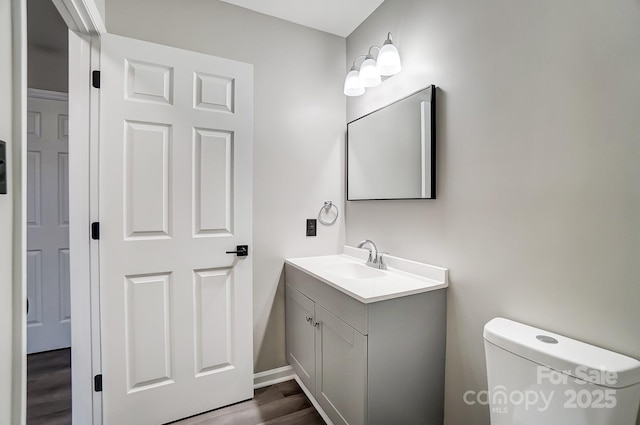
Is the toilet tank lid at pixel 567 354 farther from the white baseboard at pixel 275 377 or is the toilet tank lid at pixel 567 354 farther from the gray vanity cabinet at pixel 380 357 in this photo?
the white baseboard at pixel 275 377

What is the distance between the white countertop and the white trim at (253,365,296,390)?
0.76 metres

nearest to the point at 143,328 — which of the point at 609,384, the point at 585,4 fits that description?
the point at 609,384

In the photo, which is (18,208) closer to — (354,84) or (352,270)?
(352,270)

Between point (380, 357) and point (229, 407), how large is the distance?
1.08 m

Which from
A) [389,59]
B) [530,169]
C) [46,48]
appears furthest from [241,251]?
[46,48]

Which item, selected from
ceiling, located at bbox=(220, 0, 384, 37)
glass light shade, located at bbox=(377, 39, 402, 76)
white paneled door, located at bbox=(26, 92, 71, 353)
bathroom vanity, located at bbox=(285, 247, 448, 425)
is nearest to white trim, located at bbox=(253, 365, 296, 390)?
bathroom vanity, located at bbox=(285, 247, 448, 425)

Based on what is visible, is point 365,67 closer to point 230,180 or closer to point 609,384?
point 230,180

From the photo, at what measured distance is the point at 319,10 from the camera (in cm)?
192

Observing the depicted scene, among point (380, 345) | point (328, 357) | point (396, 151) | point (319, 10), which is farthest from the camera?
point (319, 10)

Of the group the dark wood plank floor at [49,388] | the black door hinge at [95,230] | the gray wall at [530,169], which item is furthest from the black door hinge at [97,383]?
the gray wall at [530,169]

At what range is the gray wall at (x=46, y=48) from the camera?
2016mm

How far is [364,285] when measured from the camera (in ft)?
4.60

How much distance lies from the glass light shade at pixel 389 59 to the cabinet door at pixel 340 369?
1384 mm
